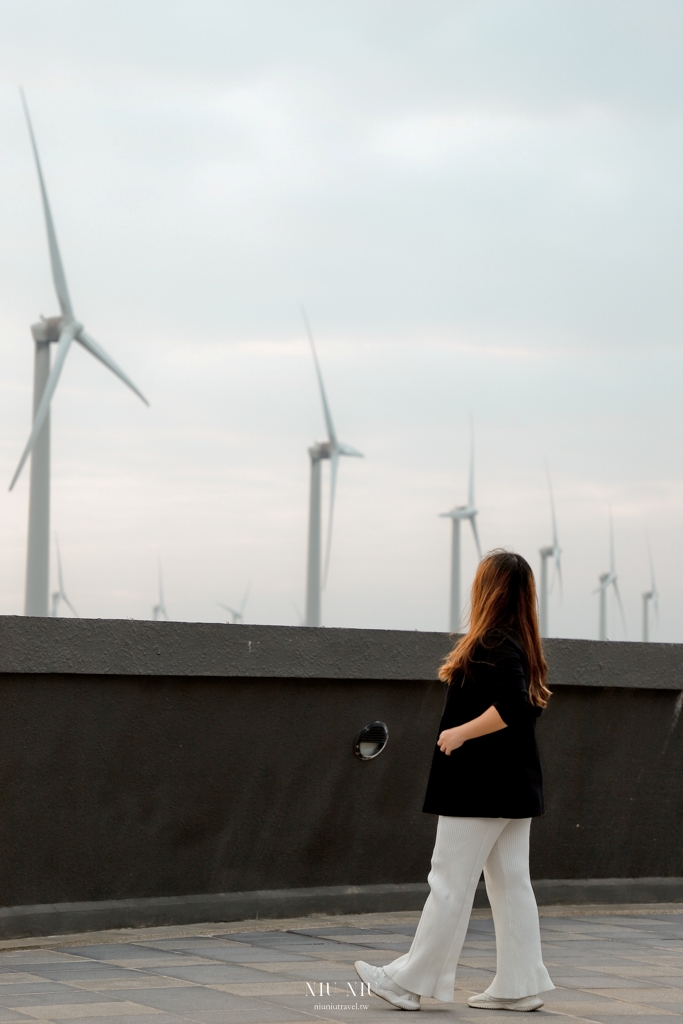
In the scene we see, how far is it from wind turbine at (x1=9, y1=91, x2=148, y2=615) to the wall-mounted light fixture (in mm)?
19666

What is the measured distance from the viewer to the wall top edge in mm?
6180

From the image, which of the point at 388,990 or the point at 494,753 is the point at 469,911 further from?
the point at 494,753

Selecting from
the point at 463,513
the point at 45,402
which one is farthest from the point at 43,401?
the point at 463,513

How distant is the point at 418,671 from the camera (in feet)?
24.0

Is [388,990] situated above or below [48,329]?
below

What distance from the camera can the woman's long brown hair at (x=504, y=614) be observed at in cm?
477

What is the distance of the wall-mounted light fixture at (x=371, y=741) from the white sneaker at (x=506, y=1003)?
246 centimetres

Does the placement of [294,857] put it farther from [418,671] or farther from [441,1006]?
[441,1006]

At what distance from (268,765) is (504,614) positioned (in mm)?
2547

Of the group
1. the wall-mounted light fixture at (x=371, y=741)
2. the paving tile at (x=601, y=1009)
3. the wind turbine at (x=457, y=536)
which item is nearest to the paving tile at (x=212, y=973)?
the paving tile at (x=601, y=1009)

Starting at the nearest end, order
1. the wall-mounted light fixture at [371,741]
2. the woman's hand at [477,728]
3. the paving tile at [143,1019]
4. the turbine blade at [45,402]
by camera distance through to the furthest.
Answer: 1. the paving tile at [143,1019]
2. the woman's hand at [477,728]
3. the wall-mounted light fixture at [371,741]
4. the turbine blade at [45,402]

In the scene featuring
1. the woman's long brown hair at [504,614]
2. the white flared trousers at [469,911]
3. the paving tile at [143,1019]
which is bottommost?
the paving tile at [143,1019]

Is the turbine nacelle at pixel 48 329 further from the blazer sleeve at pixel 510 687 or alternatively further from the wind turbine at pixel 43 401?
the blazer sleeve at pixel 510 687

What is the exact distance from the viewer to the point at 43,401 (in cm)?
2591
